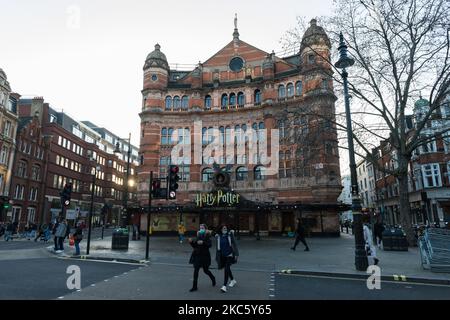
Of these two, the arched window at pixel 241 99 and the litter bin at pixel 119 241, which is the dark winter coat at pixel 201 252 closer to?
the litter bin at pixel 119 241

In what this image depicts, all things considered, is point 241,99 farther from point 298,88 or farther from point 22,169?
point 22,169

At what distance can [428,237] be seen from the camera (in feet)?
35.8

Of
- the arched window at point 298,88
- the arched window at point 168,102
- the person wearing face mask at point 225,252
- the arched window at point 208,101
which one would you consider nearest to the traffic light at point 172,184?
the person wearing face mask at point 225,252

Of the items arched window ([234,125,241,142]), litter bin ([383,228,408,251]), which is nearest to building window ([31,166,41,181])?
arched window ([234,125,241,142])

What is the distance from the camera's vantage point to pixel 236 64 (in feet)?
130

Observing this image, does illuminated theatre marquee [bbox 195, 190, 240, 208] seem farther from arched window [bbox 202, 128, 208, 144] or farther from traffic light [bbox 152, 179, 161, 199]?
traffic light [bbox 152, 179, 161, 199]

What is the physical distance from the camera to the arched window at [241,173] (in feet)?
116

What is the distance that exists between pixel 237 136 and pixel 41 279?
29.3m

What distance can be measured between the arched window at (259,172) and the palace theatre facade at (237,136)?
12 centimetres

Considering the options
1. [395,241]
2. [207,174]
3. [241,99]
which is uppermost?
[241,99]

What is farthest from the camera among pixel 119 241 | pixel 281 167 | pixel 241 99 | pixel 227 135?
pixel 241 99

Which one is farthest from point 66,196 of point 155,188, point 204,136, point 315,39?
point 204,136
